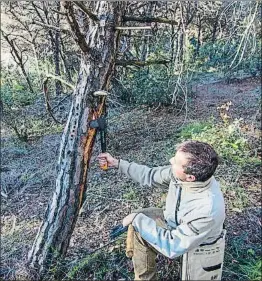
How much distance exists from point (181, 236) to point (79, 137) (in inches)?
47.4

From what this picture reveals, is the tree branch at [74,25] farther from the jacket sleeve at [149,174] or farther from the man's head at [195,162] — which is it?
the man's head at [195,162]

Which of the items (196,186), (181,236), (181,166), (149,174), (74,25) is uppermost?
(74,25)

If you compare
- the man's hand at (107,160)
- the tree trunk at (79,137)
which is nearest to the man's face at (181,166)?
the man's hand at (107,160)

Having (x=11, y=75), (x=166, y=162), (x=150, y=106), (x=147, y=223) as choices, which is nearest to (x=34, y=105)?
(x=11, y=75)

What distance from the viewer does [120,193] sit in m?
4.80

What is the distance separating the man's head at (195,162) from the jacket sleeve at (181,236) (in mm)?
253

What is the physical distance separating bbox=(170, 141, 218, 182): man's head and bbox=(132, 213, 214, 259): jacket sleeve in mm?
253

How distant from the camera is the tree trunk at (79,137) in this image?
2.79m

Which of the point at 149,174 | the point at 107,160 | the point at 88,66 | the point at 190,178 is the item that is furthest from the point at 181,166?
the point at 88,66

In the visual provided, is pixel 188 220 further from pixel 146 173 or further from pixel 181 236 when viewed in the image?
pixel 146 173

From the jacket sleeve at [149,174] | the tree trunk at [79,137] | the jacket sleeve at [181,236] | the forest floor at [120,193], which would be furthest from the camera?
the forest floor at [120,193]

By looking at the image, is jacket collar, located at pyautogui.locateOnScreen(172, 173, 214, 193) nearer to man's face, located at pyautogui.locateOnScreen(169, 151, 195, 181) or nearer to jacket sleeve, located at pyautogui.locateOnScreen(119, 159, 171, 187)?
man's face, located at pyautogui.locateOnScreen(169, 151, 195, 181)

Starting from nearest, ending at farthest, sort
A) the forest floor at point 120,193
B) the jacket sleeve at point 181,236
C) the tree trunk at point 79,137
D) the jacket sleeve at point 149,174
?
the jacket sleeve at point 181,236 → the jacket sleeve at point 149,174 → the tree trunk at point 79,137 → the forest floor at point 120,193

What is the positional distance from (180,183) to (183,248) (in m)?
0.40
